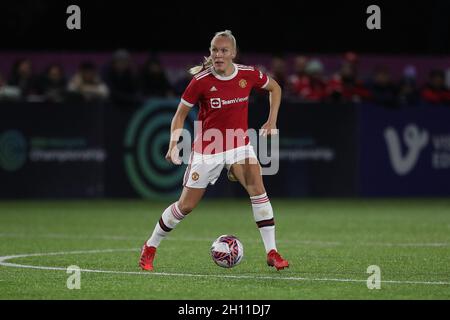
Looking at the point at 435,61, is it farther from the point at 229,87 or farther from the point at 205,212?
the point at 229,87

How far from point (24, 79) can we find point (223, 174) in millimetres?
4036

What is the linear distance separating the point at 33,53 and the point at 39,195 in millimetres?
4484

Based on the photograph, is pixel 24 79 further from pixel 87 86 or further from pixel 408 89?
pixel 408 89

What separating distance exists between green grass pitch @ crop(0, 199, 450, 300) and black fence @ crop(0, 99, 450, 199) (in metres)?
0.42

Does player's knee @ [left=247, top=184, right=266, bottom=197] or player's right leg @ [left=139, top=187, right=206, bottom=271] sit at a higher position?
player's knee @ [left=247, top=184, right=266, bottom=197]

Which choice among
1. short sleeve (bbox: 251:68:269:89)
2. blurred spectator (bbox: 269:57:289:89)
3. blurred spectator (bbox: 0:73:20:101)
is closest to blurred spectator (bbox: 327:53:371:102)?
blurred spectator (bbox: 269:57:289:89)

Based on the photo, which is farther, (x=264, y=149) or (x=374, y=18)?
(x=374, y=18)

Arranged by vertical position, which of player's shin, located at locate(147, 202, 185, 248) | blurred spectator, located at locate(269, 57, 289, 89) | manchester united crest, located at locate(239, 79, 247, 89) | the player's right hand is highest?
manchester united crest, located at locate(239, 79, 247, 89)

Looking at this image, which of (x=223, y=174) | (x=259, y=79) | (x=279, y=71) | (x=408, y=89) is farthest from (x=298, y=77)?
(x=259, y=79)

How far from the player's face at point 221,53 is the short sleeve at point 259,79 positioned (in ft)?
1.47

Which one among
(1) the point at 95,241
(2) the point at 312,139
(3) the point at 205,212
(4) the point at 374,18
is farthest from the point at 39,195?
(4) the point at 374,18

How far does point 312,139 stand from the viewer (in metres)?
22.1

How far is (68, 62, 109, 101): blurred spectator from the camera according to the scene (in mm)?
21406

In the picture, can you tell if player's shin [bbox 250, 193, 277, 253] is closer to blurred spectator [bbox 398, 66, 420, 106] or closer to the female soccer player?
the female soccer player
